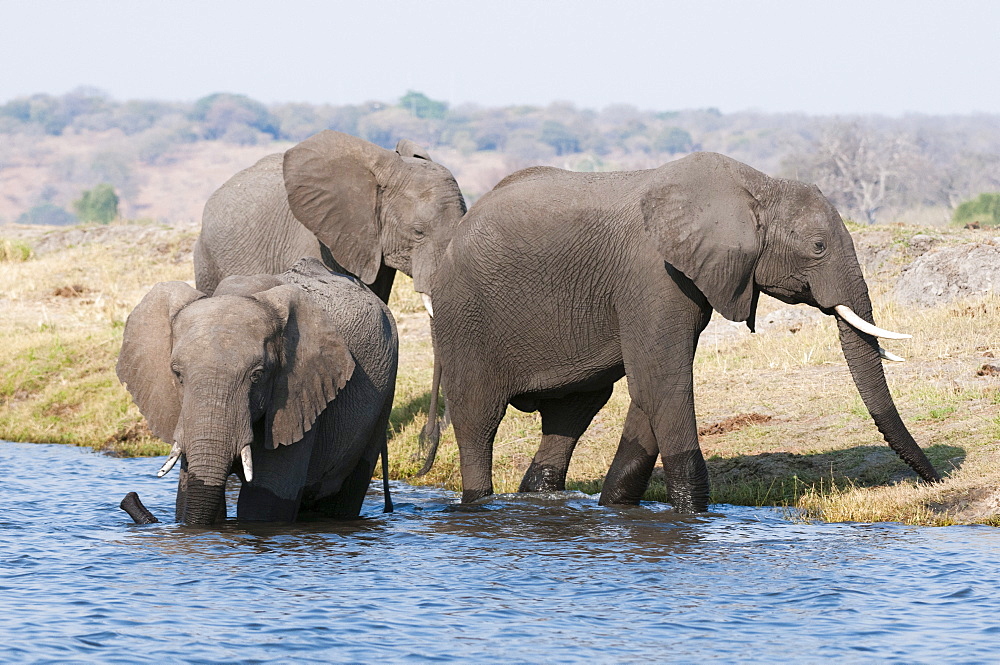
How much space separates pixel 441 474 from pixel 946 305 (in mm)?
7023

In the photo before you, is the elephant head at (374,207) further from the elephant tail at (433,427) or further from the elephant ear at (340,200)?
the elephant tail at (433,427)

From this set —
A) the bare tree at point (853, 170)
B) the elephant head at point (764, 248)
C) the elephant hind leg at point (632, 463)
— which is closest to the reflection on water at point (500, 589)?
the elephant hind leg at point (632, 463)

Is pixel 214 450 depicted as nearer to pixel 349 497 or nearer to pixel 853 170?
pixel 349 497

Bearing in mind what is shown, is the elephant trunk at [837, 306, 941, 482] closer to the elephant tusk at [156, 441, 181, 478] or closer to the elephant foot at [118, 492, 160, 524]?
the elephant tusk at [156, 441, 181, 478]

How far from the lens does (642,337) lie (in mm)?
9242

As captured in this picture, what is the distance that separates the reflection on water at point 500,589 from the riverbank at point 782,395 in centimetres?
89

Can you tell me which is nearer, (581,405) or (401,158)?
(581,405)

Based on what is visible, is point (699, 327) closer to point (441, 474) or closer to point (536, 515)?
point (536, 515)

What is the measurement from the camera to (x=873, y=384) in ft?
30.6

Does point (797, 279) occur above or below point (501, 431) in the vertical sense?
above

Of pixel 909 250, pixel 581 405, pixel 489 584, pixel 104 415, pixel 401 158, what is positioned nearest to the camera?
pixel 489 584

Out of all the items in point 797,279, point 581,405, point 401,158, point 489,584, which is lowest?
point 489,584

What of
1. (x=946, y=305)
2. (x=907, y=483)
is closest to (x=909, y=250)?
(x=946, y=305)

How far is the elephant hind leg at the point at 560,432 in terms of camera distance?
10531 mm
